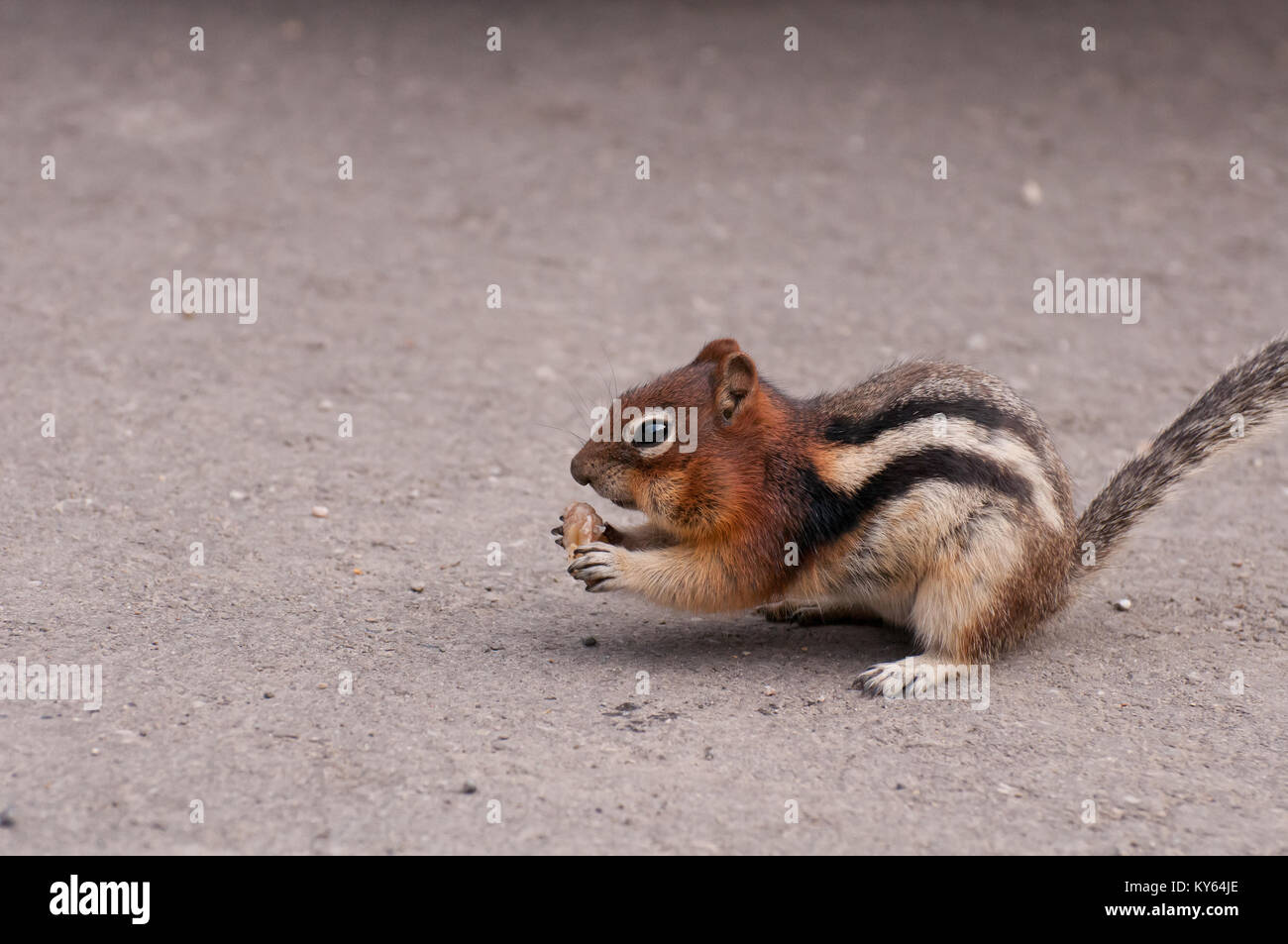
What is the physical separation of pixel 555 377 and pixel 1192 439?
130 inches

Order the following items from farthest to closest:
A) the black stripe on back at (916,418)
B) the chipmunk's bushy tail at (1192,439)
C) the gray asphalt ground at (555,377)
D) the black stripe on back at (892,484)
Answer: the chipmunk's bushy tail at (1192,439) < the black stripe on back at (916,418) < the black stripe on back at (892,484) < the gray asphalt ground at (555,377)

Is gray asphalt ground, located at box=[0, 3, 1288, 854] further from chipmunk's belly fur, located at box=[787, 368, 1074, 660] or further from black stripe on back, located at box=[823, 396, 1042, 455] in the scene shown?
black stripe on back, located at box=[823, 396, 1042, 455]

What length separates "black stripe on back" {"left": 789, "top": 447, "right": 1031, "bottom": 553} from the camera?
4.24 metres

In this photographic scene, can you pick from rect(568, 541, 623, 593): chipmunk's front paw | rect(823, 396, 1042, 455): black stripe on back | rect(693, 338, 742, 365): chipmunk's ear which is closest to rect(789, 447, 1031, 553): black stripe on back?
rect(823, 396, 1042, 455): black stripe on back

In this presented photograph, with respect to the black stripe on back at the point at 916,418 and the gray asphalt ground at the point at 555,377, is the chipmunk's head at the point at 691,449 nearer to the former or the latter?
the black stripe on back at the point at 916,418

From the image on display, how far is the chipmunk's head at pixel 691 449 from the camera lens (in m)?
4.27

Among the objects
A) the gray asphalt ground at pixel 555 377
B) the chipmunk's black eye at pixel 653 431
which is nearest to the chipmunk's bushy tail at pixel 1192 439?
the gray asphalt ground at pixel 555 377

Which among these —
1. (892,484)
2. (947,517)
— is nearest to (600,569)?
(892,484)

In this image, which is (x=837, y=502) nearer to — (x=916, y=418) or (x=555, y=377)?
(x=916, y=418)

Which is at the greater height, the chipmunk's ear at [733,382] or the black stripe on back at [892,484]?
the chipmunk's ear at [733,382]

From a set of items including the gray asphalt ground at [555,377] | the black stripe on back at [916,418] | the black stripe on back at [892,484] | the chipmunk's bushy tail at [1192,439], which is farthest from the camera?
the chipmunk's bushy tail at [1192,439]

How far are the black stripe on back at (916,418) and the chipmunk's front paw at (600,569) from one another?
78cm

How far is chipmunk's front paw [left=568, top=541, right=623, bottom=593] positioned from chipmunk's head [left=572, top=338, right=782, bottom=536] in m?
0.18

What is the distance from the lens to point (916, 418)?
4.32 meters
